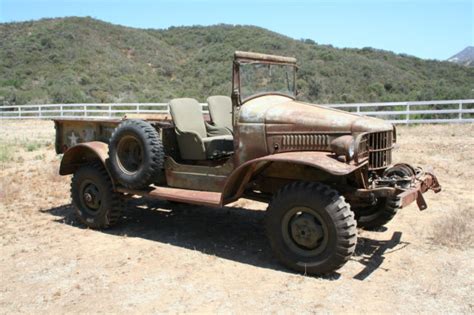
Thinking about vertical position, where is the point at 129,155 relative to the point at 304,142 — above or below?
below

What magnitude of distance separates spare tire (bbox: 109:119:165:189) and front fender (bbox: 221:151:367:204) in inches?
39.9

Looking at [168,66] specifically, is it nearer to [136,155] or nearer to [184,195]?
[136,155]

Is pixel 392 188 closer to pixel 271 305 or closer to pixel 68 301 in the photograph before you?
pixel 271 305

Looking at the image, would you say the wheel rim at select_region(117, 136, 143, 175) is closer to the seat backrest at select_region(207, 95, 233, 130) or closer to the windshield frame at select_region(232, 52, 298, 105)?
the seat backrest at select_region(207, 95, 233, 130)

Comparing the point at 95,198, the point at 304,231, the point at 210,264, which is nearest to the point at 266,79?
the point at 304,231

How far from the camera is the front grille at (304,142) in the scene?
16.8 ft

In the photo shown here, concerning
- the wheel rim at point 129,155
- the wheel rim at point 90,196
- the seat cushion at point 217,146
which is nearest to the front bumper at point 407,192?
the seat cushion at point 217,146

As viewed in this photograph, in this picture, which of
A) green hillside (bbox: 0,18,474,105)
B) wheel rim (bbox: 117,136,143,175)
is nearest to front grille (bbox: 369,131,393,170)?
wheel rim (bbox: 117,136,143,175)

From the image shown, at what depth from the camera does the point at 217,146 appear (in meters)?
6.26

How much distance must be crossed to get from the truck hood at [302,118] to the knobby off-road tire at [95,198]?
2.16 meters

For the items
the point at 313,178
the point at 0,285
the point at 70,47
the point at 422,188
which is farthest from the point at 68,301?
the point at 70,47

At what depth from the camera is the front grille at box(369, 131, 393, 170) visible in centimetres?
523

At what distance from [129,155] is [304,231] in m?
2.53

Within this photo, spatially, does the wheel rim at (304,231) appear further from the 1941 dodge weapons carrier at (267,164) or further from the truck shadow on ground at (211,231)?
the truck shadow on ground at (211,231)
